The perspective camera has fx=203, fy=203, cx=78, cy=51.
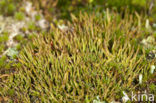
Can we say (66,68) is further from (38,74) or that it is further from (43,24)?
(43,24)

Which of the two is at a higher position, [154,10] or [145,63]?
[154,10]

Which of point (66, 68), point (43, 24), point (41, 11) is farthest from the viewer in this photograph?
point (41, 11)

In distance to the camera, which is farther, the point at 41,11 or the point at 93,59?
the point at 41,11

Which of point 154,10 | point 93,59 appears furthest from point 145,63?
point 154,10

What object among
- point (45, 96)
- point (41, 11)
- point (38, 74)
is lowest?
point (45, 96)

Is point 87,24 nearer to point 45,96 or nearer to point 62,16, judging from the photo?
point 62,16

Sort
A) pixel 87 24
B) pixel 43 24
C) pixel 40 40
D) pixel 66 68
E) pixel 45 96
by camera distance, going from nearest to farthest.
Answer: pixel 45 96 → pixel 66 68 → pixel 40 40 → pixel 87 24 → pixel 43 24
